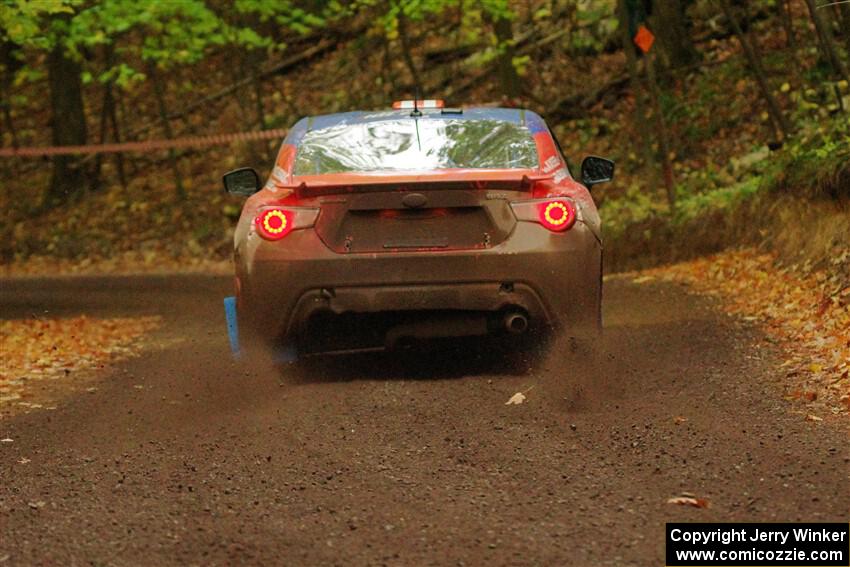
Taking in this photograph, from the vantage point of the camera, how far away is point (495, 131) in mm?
8734

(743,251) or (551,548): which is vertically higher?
(551,548)

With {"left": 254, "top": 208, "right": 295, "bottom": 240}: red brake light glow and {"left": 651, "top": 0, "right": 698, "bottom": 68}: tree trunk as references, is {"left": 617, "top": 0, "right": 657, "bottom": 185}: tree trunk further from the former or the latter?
{"left": 254, "top": 208, "right": 295, "bottom": 240}: red brake light glow

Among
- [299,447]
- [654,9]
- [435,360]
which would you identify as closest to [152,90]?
[654,9]

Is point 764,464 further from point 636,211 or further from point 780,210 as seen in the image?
point 636,211

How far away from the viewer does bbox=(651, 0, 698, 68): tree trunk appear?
80.0 ft

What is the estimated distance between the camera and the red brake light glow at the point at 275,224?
800 cm

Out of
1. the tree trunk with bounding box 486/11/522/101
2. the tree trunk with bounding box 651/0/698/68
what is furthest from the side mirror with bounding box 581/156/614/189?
the tree trunk with bounding box 651/0/698/68

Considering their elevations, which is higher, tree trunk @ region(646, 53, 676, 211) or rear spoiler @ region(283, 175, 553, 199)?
rear spoiler @ region(283, 175, 553, 199)

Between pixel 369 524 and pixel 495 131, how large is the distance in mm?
4024

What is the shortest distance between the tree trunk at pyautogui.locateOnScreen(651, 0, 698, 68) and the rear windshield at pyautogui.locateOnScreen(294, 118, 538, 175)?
16355mm

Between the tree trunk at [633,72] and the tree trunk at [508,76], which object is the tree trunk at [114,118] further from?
the tree trunk at [633,72]

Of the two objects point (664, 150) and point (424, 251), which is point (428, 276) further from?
point (664, 150)

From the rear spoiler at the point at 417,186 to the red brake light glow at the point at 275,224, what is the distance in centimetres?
19

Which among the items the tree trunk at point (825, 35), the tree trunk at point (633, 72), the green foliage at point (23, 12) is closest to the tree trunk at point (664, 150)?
the tree trunk at point (633, 72)
